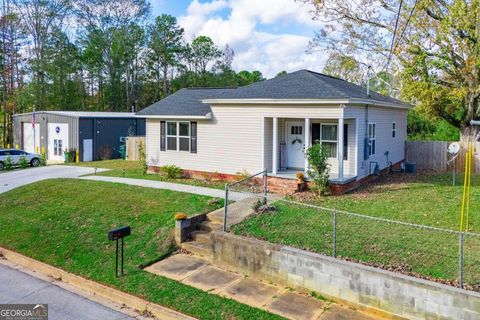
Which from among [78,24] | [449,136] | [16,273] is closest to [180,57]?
[78,24]

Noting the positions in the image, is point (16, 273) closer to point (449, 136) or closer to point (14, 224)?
point (14, 224)

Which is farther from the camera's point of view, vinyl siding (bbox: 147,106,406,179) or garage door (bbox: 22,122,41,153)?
garage door (bbox: 22,122,41,153)

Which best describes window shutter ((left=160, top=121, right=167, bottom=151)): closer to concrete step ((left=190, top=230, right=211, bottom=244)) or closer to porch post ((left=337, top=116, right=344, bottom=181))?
porch post ((left=337, top=116, right=344, bottom=181))

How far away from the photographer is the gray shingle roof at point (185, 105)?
17.2 m

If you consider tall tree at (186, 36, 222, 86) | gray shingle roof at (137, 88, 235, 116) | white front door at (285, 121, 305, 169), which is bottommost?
white front door at (285, 121, 305, 169)

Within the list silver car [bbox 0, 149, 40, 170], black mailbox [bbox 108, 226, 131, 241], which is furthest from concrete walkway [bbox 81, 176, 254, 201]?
silver car [bbox 0, 149, 40, 170]

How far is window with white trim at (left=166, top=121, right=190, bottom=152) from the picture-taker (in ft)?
57.1

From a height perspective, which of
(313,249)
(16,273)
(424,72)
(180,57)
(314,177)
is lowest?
(16,273)

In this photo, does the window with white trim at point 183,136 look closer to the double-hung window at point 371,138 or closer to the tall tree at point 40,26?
the double-hung window at point 371,138

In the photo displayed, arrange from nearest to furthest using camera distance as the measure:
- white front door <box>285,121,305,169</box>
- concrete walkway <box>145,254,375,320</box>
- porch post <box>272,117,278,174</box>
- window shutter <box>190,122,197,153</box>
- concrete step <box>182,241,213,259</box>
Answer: concrete walkway <box>145,254,375,320</box> → concrete step <box>182,241,213,259</box> → porch post <box>272,117,278,174</box> → white front door <box>285,121,305,169</box> → window shutter <box>190,122,197,153</box>

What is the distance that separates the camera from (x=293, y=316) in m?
7.14

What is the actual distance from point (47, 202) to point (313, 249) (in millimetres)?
9571

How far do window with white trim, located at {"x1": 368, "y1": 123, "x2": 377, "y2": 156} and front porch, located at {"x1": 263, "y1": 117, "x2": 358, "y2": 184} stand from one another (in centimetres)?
167

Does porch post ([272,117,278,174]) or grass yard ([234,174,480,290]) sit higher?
porch post ([272,117,278,174])
